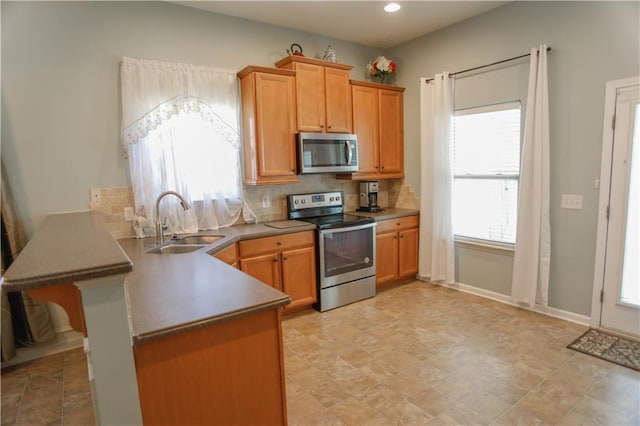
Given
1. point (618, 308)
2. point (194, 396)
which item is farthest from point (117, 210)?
point (618, 308)

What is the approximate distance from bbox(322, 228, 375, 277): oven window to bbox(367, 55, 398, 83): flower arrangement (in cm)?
192

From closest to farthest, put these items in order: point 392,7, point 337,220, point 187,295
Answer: point 187,295
point 392,7
point 337,220

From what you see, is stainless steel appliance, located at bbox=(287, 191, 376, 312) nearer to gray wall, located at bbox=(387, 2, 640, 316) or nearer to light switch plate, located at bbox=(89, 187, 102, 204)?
gray wall, located at bbox=(387, 2, 640, 316)

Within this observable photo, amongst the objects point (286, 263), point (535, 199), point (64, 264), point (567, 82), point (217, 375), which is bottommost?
point (286, 263)

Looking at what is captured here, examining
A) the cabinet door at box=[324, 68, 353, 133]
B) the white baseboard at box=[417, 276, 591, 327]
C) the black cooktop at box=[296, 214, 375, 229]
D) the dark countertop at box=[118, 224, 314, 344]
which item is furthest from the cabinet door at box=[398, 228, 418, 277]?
the dark countertop at box=[118, 224, 314, 344]

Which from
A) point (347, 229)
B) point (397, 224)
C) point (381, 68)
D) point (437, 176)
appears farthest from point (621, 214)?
point (381, 68)

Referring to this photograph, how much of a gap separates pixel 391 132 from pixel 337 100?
0.91 m

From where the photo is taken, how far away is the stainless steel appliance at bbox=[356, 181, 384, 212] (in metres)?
4.33

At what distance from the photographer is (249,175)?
3.51 meters

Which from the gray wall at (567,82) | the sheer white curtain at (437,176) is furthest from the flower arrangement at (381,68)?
the gray wall at (567,82)

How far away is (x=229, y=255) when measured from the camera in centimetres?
293

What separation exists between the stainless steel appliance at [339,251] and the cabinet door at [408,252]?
0.48 m

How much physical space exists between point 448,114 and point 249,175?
7.30 ft

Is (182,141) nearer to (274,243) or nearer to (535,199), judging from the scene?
(274,243)
